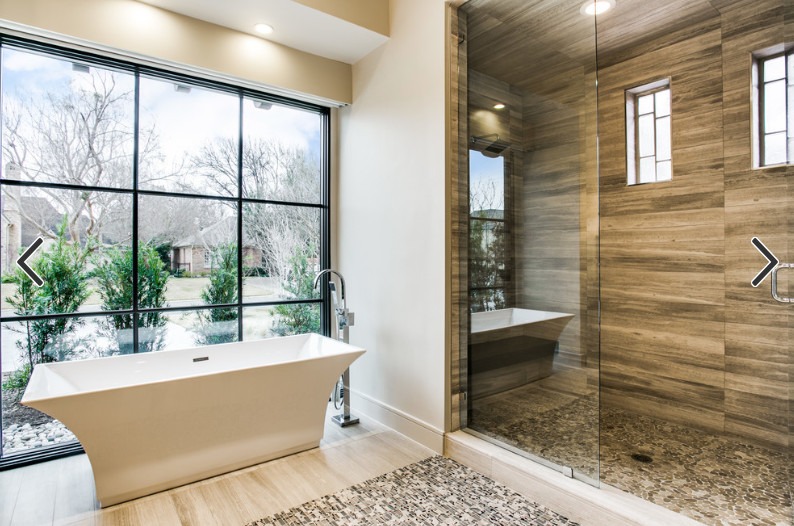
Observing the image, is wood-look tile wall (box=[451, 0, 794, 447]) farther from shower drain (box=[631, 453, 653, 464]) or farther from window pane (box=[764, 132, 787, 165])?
shower drain (box=[631, 453, 653, 464])

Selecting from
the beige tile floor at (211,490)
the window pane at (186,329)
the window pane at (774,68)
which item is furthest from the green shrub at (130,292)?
the window pane at (774,68)

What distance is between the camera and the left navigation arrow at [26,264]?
8.44ft

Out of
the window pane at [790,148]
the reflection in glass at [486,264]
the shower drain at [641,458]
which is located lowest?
the shower drain at [641,458]

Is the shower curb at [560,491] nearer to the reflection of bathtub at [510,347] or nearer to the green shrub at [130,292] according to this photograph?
the reflection of bathtub at [510,347]

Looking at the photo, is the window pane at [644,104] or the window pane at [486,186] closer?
the window pane at [486,186]

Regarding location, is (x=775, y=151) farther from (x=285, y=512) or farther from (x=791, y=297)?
(x=285, y=512)

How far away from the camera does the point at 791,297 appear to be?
6.59 feet

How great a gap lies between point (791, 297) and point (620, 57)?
2214mm

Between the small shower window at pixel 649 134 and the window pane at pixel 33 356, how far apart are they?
3.98m

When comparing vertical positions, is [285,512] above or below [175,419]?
below

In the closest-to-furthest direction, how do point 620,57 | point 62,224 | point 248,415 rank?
point 248,415 < point 62,224 < point 620,57

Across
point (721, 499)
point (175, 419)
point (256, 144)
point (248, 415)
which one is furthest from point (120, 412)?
point (721, 499)

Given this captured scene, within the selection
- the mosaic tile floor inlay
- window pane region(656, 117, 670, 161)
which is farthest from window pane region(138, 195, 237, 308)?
window pane region(656, 117, 670, 161)

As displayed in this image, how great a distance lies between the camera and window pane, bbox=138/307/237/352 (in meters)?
2.99
